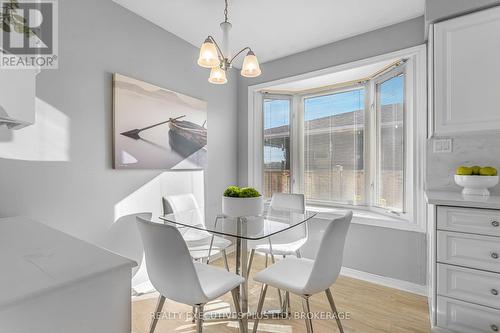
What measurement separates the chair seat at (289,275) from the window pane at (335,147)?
1615 millimetres

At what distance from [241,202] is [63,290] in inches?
48.4

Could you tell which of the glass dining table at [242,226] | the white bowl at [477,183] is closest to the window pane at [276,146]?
the glass dining table at [242,226]

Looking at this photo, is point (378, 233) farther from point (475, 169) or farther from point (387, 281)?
point (475, 169)

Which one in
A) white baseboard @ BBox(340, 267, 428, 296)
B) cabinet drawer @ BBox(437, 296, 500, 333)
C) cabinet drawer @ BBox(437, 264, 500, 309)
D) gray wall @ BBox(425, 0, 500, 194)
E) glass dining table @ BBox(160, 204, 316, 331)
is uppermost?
gray wall @ BBox(425, 0, 500, 194)

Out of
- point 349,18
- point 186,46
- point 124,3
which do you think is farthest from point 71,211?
point 349,18

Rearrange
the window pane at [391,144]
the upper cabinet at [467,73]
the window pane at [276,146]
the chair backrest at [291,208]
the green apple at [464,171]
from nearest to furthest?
1. the upper cabinet at [467,73]
2. the green apple at [464,171]
3. the chair backrest at [291,208]
4. the window pane at [391,144]
5. the window pane at [276,146]

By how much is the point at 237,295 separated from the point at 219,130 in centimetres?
211

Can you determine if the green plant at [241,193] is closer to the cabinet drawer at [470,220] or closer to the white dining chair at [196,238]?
the white dining chair at [196,238]

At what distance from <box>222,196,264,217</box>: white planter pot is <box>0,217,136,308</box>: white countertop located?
0.99 meters

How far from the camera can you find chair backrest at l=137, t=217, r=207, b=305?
120cm

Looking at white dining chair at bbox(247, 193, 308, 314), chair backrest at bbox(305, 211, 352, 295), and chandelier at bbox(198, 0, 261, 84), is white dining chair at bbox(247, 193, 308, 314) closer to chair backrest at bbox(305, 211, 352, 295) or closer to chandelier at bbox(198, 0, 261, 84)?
chair backrest at bbox(305, 211, 352, 295)

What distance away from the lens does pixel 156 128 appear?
2.37m

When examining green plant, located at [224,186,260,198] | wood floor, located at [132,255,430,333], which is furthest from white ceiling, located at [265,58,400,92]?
wood floor, located at [132,255,430,333]

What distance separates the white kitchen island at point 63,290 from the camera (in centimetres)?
59
